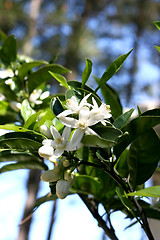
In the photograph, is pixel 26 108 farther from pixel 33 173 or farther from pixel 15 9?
pixel 15 9

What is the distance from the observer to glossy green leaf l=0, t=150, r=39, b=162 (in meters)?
0.54

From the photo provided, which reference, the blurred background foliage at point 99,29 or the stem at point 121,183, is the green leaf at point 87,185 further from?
the blurred background foliage at point 99,29

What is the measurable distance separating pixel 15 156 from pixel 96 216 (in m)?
0.17

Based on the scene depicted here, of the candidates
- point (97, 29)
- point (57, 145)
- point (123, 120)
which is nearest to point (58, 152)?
point (57, 145)

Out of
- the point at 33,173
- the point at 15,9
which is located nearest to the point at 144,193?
the point at 33,173

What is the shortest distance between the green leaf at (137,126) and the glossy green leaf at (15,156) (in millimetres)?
170

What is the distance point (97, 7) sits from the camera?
7.21 m

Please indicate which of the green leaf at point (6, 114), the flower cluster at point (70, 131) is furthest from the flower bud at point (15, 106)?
the flower cluster at point (70, 131)

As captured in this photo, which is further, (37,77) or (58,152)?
(37,77)

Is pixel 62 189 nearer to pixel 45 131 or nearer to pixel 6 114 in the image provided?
pixel 45 131

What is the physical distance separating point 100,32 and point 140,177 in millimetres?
8142

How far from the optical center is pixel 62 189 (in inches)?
17.9

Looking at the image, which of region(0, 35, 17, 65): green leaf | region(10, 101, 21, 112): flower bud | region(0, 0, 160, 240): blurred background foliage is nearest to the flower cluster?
region(10, 101, 21, 112): flower bud

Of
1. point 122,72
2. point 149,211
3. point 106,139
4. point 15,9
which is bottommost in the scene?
point 149,211
